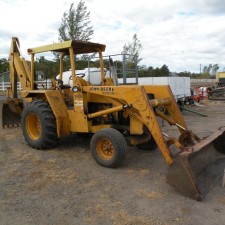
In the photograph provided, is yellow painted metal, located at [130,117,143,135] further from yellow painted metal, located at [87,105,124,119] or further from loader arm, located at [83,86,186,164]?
yellow painted metal, located at [87,105,124,119]

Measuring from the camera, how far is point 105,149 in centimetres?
603

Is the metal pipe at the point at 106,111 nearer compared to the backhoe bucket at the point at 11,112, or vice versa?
the metal pipe at the point at 106,111

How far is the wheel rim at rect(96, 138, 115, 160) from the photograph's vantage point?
19.5 feet

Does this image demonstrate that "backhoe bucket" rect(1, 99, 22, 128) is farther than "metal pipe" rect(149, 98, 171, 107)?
Yes

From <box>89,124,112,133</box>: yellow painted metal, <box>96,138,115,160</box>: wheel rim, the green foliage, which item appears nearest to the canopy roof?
<box>89,124,112,133</box>: yellow painted metal

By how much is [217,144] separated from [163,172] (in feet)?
3.94

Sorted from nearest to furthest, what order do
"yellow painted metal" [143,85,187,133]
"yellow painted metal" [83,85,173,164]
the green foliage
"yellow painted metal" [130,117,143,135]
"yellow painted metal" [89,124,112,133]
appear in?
"yellow painted metal" [83,85,173,164] → "yellow painted metal" [130,117,143,135] → "yellow painted metal" [143,85,187,133] → "yellow painted metal" [89,124,112,133] → the green foliage

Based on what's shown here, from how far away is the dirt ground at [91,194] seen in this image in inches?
158

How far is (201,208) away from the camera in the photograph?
14.0ft

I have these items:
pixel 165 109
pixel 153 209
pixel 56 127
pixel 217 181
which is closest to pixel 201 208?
pixel 153 209

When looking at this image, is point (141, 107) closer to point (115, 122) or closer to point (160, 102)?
point (160, 102)

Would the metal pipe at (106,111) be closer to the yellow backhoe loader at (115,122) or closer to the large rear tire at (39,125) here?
the yellow backhoe loader at (115,122)

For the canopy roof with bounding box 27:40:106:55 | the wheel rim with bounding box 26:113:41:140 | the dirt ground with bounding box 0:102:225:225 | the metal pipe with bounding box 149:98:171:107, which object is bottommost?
the dirt ground with bounding box 0:102:225:225

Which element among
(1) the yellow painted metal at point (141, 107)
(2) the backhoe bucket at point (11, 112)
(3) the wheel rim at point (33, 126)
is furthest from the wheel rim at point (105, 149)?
(2) the backhoe bucket at point (11, 112)
